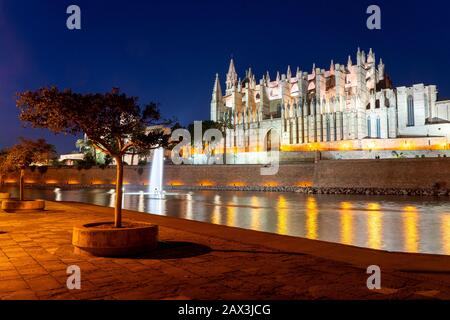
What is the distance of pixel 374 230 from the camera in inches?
543

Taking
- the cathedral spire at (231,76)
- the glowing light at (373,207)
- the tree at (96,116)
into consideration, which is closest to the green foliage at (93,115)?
the tree at (96,116)

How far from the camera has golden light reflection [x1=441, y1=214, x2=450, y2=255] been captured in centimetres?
1048

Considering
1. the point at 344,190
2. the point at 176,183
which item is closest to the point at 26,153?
the point at 344,190

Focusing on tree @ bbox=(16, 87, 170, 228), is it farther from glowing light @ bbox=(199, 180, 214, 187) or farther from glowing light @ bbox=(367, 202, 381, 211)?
glowing light @ bbox=(199, 180, 214, 187)

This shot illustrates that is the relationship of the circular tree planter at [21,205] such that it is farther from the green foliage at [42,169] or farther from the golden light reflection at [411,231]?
the green foliage at [42,169]

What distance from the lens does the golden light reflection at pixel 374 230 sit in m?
11.1

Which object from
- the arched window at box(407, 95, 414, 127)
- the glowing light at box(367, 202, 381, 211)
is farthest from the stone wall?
the arched window at box(407, 95, 414, 127)

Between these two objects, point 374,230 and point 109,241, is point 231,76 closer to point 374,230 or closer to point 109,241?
point 374,230

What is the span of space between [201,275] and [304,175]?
41154 millimetres

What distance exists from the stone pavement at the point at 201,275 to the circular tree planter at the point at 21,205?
7.60 meters
